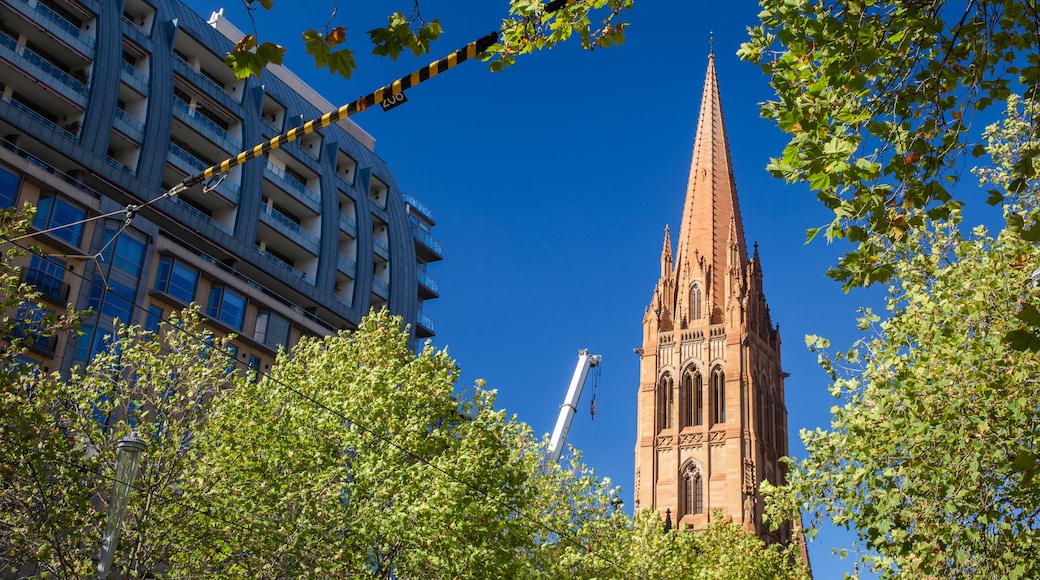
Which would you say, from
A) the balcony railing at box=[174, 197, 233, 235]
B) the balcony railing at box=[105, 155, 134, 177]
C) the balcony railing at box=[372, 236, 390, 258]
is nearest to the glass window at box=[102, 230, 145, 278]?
the balcony railing at box=[105, 155, 134, 177]

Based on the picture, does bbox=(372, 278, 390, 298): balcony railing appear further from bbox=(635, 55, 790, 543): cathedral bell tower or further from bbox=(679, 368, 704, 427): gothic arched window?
bbox=(679, 368, 704, 427): gothic arched window

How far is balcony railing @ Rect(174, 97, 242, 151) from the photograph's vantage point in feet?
169

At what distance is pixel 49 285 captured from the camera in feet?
137

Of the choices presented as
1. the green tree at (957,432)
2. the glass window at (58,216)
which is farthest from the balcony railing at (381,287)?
the green tree at (957,432)

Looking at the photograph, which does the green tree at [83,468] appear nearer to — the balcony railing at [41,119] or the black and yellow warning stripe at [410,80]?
the black and yellow warning stripe at [410,80]

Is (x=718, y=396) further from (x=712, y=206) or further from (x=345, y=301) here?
(x=345, y=301)

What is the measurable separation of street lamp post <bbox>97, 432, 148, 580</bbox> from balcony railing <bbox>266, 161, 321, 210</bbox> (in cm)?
4341

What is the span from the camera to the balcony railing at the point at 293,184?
57438mm

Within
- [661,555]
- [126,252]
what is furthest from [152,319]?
[661,555]

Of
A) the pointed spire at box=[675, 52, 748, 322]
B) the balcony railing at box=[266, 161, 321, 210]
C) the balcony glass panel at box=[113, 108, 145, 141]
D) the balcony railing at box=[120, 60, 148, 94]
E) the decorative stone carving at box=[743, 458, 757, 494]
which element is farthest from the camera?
the pointed spire at box=[675, 52, 748, 322]

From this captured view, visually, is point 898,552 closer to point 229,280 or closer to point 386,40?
point 386,40

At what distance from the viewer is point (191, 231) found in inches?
1951

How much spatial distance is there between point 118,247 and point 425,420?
82.7 feet

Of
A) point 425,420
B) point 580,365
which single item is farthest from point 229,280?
point 580,365
